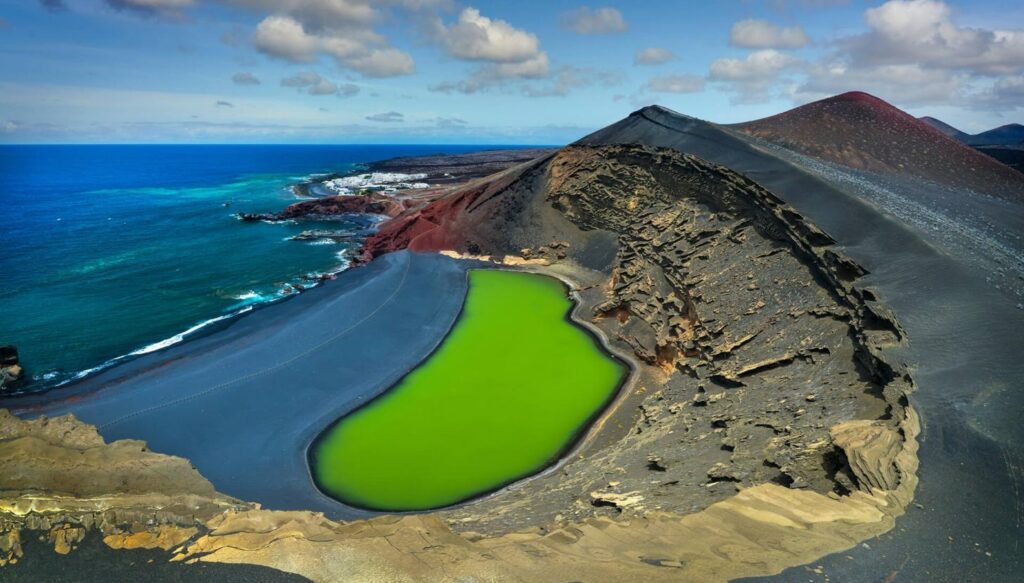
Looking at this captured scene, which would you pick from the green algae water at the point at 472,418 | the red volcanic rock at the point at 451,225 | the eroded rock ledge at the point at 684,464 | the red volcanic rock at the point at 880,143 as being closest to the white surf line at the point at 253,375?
the eroded rock ledge at the point at 684,464

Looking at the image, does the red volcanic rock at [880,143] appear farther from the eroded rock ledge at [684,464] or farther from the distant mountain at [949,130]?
the distant mountain at [949,130]

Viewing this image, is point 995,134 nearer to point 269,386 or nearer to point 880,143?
point 880,143

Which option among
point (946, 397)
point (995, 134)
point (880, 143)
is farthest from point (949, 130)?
point (946, 397)

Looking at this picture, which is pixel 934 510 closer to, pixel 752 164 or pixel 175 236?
pixel 752 164

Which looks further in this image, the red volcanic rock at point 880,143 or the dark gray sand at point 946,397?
the red volcanic rock at point 880,143

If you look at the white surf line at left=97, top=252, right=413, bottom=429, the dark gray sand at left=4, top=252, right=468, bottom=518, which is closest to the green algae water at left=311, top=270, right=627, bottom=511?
the dark gray sand at left=4, top=252, right=468, bottom=518

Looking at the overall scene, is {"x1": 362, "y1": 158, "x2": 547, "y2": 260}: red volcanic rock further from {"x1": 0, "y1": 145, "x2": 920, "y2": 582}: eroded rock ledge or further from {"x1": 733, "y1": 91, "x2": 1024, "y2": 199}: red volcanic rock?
{"x1": 733, "y1": 91, "x2": 1024, "y2": 199}: red volcanic rock

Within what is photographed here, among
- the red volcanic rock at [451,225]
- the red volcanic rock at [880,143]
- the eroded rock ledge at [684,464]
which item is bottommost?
Answer: the eroded rock ledge at [684,464]
